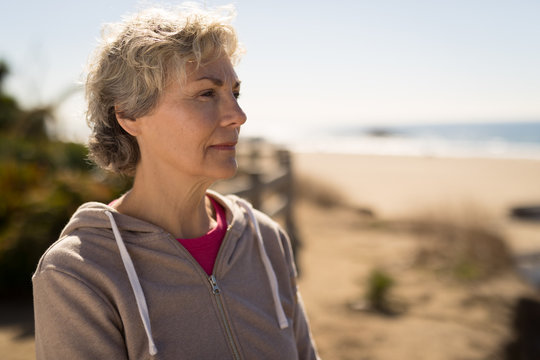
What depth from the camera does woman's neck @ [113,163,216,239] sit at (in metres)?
1.57

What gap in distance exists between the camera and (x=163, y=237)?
4.77 ft

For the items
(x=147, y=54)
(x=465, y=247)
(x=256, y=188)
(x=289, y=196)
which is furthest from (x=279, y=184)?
(x=147, y=54)

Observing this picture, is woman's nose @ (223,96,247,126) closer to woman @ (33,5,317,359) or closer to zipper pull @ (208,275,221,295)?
woman @ (33,5,317,359)

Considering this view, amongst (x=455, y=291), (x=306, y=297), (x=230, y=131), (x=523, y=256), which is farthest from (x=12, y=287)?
(x=523, y=256)

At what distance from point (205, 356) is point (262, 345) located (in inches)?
8.9

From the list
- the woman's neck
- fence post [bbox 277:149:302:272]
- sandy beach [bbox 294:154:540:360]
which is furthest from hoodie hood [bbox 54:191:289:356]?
fence post [bbox 277:149:302:272]

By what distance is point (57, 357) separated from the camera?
120 centimetres

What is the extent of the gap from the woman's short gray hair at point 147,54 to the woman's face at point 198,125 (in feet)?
0.13

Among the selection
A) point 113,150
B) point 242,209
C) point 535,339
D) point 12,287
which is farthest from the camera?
point 12,287

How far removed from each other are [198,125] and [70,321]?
70 cm

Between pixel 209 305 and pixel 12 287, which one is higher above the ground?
pixel 209 305

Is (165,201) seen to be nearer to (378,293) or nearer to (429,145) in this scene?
(378,293)

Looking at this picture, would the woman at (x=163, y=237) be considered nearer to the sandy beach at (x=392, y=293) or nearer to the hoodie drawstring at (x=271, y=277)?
the hoodie drawstring at (x=271, y=277)

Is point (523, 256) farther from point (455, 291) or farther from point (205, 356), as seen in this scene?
point (205, 356)
